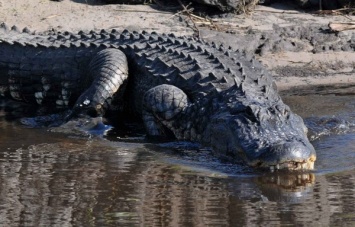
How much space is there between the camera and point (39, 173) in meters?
5.74

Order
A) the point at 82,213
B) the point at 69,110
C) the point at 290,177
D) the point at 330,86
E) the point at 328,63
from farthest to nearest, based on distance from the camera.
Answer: the point at 328,63
the point at 330,86
the point at 69,110
the point at 290,177
the point at 82,213

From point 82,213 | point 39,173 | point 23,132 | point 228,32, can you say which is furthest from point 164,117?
point 228,32

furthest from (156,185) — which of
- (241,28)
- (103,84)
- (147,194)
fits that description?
(241,28)

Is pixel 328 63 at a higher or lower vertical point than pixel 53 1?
lower

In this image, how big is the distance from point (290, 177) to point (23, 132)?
2568mm

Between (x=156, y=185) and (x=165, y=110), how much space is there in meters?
1.84

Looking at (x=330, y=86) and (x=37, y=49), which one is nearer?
(x=37, y=49)

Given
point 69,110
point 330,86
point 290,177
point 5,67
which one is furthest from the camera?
point 330,86

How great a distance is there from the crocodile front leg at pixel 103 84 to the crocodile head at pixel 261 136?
4.44 ft

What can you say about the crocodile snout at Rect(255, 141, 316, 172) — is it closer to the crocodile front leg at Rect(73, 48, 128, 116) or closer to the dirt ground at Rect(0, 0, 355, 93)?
the crocodile front leg at Rect(73, 48, 128, 116)

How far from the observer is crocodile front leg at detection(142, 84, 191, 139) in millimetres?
7188

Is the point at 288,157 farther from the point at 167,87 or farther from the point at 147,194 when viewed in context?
the point at 167,87

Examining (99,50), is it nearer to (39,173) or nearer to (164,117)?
(164,117)

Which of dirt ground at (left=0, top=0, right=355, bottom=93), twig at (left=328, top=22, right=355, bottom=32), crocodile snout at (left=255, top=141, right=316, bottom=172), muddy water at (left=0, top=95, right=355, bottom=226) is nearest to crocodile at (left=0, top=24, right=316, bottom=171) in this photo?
crocodile snout at (left=255, top=141, right=316, bottom=172)
